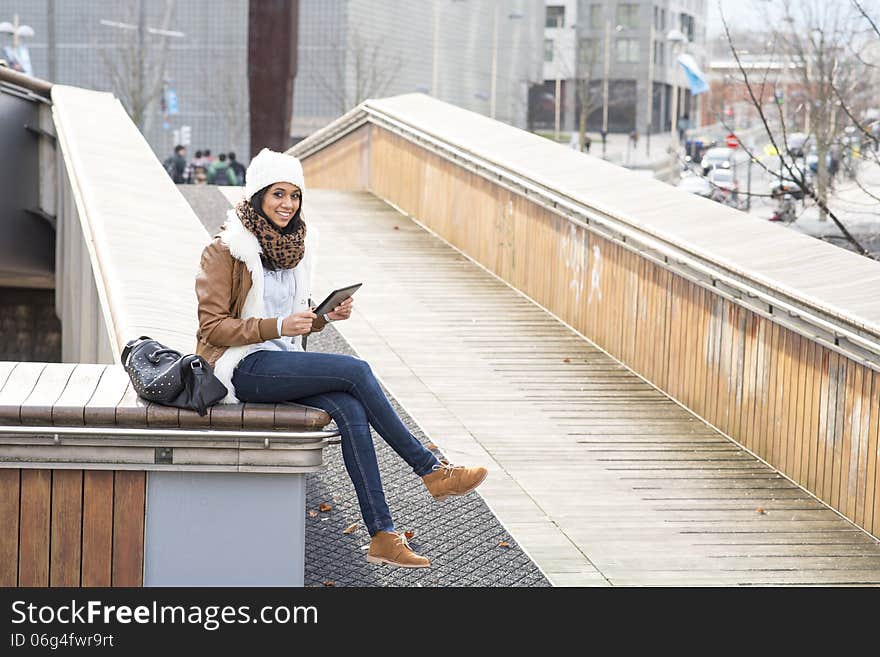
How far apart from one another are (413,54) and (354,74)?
8.31 meters

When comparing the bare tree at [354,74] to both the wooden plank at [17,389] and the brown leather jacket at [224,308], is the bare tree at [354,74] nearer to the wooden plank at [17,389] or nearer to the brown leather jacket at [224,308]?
the brown leather jacket at [224,308]

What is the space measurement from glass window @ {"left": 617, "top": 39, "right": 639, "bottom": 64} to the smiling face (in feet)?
342

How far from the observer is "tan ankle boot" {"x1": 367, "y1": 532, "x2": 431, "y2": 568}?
4.95m

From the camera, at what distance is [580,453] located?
7676 millimetres

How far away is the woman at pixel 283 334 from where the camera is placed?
4.58 m

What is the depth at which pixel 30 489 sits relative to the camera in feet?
13.7

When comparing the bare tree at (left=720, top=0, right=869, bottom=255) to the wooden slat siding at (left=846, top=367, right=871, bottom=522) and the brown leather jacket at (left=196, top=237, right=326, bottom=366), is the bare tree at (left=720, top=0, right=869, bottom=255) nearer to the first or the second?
the wooden slat siding at (left=846, top=367, right=871, bottom=522)

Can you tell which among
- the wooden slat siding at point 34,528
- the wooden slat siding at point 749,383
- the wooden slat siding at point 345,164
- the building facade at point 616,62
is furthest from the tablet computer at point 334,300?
the building facade at point 616,62

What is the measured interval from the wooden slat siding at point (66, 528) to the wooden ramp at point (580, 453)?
2.29 metres

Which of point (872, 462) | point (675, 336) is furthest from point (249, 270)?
point (675, 336)

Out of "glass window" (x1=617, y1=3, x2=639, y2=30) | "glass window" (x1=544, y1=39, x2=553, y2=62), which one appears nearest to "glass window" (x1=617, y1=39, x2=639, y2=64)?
"glass window" (x1=617, y1=3, x2=639, y2=30)

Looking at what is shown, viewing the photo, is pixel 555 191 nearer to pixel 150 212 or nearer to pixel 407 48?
pixel 150 212
